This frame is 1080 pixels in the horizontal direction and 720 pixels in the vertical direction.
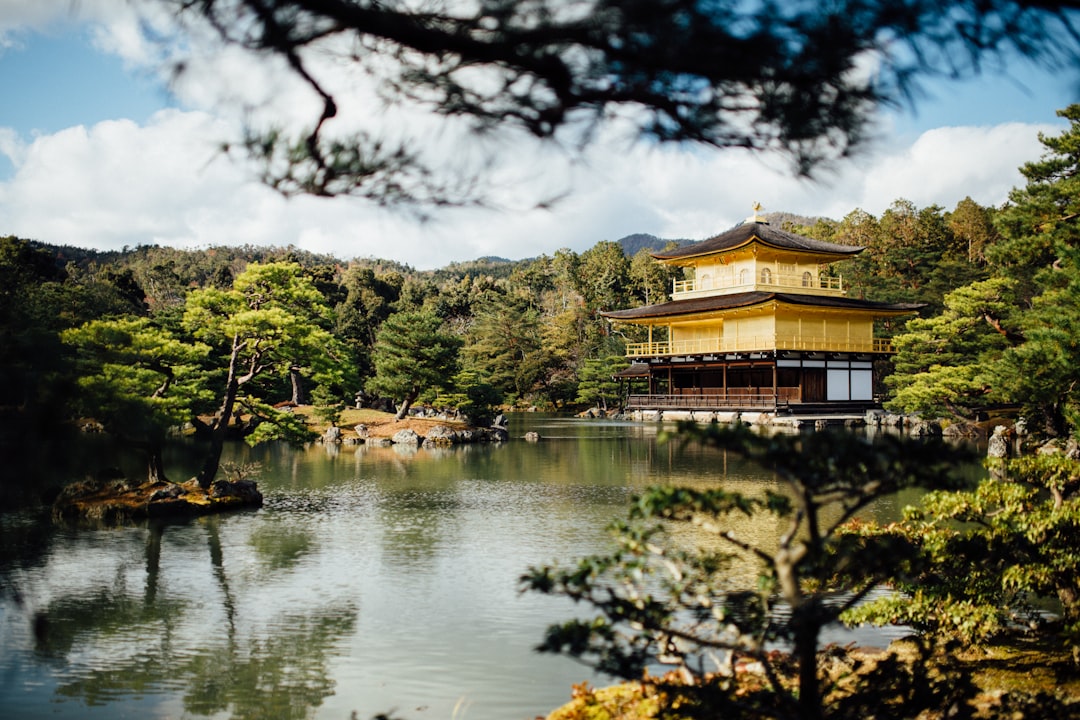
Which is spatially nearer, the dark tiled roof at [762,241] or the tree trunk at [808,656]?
the tree trunk at [808,656]

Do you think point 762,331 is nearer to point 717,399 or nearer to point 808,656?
point 717,399

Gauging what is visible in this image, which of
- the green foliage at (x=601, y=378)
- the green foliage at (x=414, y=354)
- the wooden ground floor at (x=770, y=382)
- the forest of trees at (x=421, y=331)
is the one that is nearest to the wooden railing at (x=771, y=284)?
the wooden ground floor at (x=770, y=382)

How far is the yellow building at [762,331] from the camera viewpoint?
2591cm

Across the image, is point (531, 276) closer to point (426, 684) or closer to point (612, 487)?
point (612, 487)

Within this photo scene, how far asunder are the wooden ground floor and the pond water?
47.8ft

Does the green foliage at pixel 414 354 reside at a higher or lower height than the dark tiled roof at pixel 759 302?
lower

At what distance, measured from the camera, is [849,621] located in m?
4.68

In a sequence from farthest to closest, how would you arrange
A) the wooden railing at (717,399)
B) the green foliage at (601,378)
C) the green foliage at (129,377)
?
the green foliage at (601,378) → the wooden railing at (717,399) → the green foliage at (129,377)

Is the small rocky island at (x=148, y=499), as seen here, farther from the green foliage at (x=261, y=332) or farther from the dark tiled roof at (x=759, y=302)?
the dark tiled roof at (x=759, y=302)

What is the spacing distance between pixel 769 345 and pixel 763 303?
1308 millimetres

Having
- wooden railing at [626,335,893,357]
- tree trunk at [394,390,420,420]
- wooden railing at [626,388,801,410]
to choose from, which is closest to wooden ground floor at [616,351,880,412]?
wooden railing at [626,388,801,410]

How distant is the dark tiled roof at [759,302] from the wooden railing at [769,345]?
1104 mm

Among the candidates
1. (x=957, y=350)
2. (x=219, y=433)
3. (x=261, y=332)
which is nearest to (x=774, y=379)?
(x=957, y=350)

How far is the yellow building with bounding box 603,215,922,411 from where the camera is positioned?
25.9 meters
